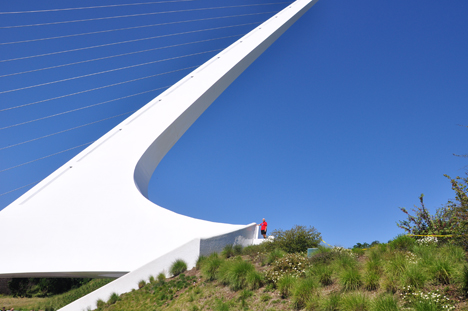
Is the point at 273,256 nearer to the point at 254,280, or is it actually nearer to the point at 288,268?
A: the point at 288,268

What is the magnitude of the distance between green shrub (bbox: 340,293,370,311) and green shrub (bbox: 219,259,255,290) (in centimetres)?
226

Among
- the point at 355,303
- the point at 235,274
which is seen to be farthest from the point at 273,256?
the point at 355,303

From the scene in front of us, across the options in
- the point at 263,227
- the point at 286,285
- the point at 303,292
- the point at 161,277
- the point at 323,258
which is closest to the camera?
the point at 303,292

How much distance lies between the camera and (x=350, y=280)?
5695mm

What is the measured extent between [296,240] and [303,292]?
4.80 metres

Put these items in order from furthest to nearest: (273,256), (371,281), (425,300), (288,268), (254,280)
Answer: (273,256) → (288,268) → (254,280) → (371,281) → (425,300)

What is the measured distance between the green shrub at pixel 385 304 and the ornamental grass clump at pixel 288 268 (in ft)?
6.86

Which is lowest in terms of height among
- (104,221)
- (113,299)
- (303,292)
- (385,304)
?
(385,304)

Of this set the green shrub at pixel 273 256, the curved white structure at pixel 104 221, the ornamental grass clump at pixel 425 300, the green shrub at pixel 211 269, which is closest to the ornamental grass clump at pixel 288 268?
the green shrub at pixel 273 256

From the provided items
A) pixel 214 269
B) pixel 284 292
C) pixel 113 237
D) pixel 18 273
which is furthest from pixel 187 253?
pixel 18 273

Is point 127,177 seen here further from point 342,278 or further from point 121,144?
point 342,278

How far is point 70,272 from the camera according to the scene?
10102 millimetres

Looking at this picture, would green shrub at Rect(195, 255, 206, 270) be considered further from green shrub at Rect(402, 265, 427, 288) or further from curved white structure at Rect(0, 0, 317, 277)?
green shrub at Rect(402, 265, 427, 288)

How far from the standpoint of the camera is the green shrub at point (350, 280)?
222 inches
